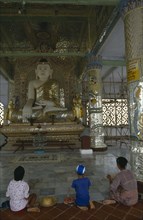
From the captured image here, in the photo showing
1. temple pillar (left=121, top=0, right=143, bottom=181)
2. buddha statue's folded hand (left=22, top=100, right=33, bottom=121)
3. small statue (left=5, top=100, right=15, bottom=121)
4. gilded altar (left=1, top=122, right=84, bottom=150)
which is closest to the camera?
temple pillar (left=121, top=0, right=143, bottom=181)

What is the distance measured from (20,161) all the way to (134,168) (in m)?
3.56

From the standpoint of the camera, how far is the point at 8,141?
920 cm

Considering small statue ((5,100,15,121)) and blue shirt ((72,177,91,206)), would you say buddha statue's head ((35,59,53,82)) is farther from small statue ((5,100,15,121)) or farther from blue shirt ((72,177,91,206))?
blue shirt ((72,177,91,206))

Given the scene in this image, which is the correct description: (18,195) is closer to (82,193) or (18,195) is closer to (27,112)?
(82,193)

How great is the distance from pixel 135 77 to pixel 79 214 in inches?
102

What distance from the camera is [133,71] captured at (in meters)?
4.06

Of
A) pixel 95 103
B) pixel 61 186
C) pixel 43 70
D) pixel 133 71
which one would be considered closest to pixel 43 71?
pixel 43 70

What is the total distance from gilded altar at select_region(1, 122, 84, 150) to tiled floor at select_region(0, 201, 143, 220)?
19.4ft

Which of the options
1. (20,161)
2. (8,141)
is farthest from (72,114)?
(20,161)

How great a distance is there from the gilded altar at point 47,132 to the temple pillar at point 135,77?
4982 millimetres

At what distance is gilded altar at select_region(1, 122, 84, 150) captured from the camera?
8820mm

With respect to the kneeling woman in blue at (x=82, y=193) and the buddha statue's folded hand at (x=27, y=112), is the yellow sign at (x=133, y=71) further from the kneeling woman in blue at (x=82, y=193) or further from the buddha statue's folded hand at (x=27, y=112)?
the buddha statue's folded hand at (x=27, y=112)

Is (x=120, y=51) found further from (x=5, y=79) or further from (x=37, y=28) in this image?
(x=5, y=79)

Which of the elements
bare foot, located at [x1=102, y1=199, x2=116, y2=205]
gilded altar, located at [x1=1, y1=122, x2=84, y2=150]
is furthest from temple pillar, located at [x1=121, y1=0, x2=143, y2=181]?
gilded altar, located at [x1=1, y1=122, x2=84, y2=150]
